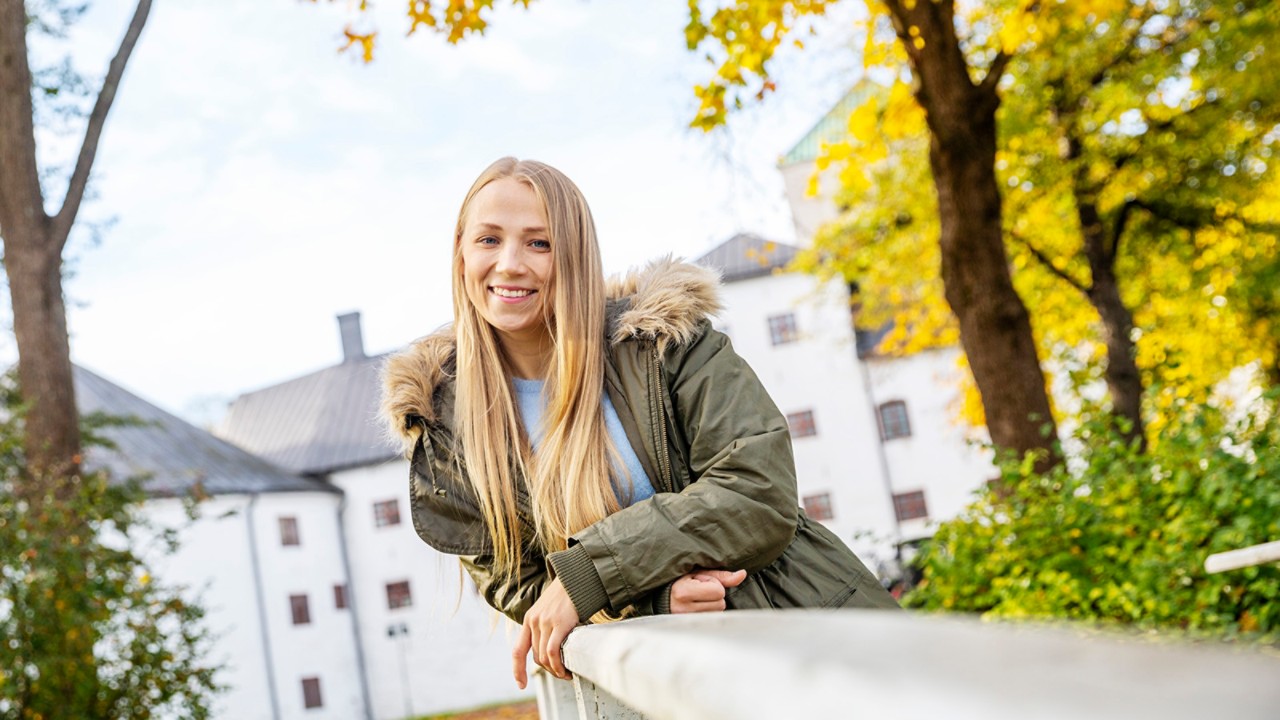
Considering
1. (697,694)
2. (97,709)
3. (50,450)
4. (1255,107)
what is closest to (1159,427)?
(697,694)

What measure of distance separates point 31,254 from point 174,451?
32757mm

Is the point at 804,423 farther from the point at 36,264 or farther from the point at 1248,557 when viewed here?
the point at 1248,557

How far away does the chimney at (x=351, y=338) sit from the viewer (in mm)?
53844

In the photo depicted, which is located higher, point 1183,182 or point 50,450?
point 1183,182

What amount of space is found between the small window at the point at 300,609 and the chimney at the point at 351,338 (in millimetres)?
13000

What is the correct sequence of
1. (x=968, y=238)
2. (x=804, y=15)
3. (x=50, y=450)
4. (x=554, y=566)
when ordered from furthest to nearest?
(x=50, y=450) → (x=968, y=238) → (x=804, y=15) → (x=554, y=566)

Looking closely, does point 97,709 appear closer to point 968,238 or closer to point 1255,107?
point 968,238

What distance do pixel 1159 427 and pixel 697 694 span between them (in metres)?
6.25

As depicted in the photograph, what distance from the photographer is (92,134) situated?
1116cm

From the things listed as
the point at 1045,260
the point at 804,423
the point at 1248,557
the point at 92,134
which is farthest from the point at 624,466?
the point at 804,423

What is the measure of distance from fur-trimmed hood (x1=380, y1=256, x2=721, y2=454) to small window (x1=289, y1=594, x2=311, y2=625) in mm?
41758

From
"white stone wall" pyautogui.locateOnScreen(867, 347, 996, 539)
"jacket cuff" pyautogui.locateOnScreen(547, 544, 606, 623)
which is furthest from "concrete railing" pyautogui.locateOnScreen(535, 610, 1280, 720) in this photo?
"white stone wall" pyautogui.locateOnScreen(867, 347, 996, 539)

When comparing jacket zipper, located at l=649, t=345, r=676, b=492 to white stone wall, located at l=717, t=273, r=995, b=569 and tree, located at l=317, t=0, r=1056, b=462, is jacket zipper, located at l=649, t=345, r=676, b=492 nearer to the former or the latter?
tree, located at l=317, t=0, r=1056, b=462

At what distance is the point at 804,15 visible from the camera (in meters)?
8.02
